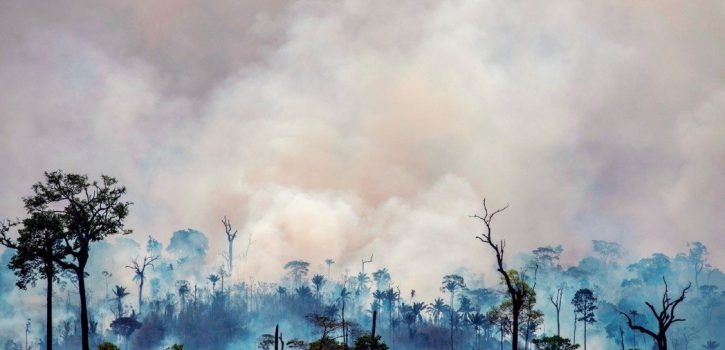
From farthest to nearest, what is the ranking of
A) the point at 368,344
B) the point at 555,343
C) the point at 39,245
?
the point at 555,343
the point at 368,344
the point at 39,245

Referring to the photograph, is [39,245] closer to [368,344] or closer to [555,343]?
[368,344]

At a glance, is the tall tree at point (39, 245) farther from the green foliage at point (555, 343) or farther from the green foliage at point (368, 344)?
the green foliage at point (555, 343)

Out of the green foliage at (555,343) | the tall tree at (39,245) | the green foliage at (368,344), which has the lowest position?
the green foliage at (555,343)

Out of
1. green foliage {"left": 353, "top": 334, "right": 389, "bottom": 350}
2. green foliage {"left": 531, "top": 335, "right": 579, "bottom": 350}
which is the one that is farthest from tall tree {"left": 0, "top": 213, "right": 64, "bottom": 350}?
green foliage {"left": 531, "top": 335, "right": 579, "bottom": 350}

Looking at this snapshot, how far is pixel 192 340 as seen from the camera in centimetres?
16712

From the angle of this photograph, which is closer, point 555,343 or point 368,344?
point 368,344

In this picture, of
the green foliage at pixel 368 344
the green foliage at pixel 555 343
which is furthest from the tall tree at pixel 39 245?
the green foliage at pixel 555 343

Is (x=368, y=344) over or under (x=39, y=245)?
under

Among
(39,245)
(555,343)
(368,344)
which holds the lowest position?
(555,343)

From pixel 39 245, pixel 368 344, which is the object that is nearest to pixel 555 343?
pixel 368 344

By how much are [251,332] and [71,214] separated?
437 feet

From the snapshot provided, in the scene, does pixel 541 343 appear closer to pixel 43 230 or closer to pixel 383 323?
pixel 43 230

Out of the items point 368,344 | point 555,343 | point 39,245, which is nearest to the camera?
point 39,245

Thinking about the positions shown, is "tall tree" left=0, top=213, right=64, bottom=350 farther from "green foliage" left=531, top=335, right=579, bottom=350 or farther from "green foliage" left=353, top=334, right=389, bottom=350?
"green foliage" left=531, top=335, right=579, bottom=350
